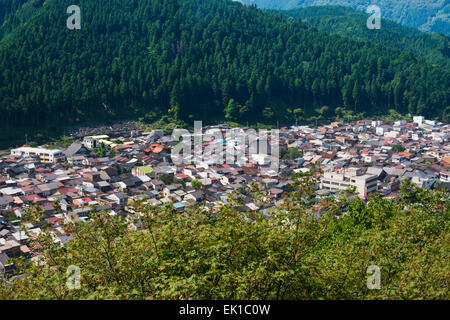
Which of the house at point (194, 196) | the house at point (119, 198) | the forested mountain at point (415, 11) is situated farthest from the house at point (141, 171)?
the forested mountain at point (415, 11)

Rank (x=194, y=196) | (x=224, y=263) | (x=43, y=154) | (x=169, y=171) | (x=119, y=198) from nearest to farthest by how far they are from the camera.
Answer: (x=224, y=263) < (x=119, y=198) < (x=194, y=196) < (x=169, y=171) < (x=43, y=154)

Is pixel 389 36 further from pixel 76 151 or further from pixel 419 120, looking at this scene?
pixel 76 151

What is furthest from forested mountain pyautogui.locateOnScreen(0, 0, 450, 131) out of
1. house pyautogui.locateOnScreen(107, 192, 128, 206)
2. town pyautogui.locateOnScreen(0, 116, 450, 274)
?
house pyautogui.locateOnScreen(107, 192, 128, 206)

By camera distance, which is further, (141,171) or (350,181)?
(141,171)

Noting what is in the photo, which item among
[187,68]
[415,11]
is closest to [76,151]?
[187,68]

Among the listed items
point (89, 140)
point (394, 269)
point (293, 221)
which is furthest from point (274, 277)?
point (89, 140)

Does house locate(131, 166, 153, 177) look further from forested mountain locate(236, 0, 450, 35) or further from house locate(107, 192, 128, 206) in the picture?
forested mountain locate(236, 0, 450, 35)
